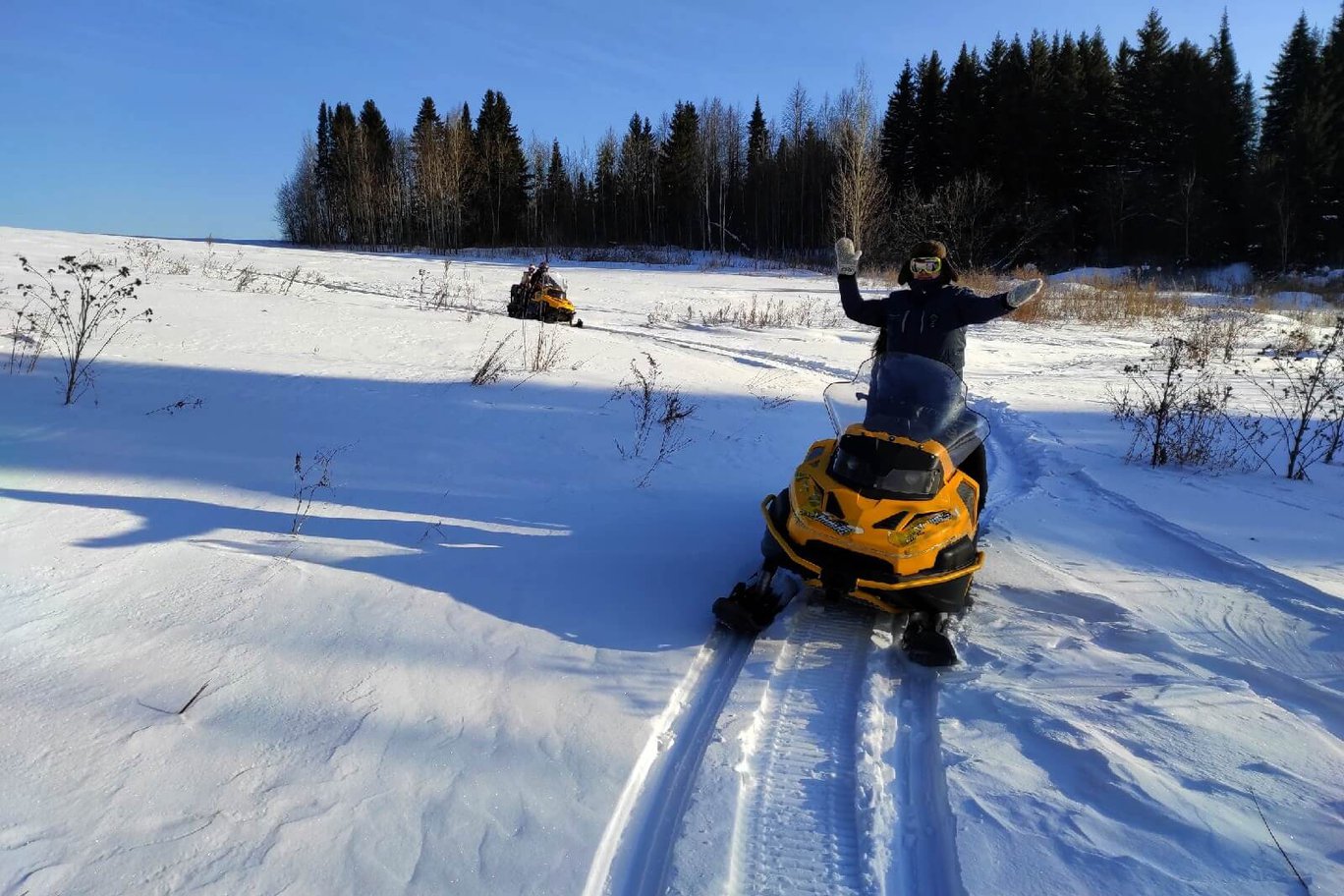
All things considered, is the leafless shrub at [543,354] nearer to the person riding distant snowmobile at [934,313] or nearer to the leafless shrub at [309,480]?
the leafless shrub at [309,480]

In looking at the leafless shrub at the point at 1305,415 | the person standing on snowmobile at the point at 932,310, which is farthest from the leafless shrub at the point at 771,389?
the leafless shrub at the point at 1305,415

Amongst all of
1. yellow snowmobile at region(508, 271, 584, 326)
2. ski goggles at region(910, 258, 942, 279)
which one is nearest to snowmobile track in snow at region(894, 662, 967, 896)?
ski goggles at region(910, 258, 942, 279)

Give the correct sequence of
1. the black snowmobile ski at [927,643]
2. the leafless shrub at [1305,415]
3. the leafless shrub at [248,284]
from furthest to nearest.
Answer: the leafless shrub at [248,284] < the leafless shrub at [1305,415] < the black snowmobile ski at [927,643]

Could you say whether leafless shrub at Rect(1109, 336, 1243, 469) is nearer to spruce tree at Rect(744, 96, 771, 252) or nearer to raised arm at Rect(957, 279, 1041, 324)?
raised arm at Rect(957, 279, 1041, 324)

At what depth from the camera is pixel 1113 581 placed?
14.7 feet

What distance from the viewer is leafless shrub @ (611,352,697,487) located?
22.3ft

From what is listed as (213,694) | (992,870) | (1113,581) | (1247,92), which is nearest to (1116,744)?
(992,870)

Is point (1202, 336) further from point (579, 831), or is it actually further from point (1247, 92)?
point (1247, 92)

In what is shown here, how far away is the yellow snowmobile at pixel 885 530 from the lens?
3.66 metres

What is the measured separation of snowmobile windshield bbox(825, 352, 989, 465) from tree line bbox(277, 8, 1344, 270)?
26.1 m

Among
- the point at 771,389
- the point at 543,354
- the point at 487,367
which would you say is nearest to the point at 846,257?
the point at 487,367

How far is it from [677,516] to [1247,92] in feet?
182

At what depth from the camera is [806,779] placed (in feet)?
9.21

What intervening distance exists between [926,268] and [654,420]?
3.45 metres
